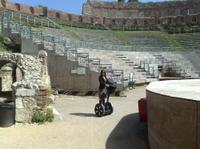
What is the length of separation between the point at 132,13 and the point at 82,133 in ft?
240

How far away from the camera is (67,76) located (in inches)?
1146

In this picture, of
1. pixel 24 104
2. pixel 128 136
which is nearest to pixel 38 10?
pixel 24 104

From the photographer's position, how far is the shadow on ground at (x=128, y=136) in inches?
521

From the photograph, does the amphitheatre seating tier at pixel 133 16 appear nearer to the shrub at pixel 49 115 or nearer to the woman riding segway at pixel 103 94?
the woman riding segway at pixel 103 94

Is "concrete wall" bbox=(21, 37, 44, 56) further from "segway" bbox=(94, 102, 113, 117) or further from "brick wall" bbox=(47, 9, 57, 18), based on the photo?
"brick wall" bbox=(47, 9, 57, 18)

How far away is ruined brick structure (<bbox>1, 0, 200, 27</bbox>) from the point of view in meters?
73.4

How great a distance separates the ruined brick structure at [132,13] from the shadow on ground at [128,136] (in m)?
52.4

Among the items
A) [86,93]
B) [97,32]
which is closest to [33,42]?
[86,93]

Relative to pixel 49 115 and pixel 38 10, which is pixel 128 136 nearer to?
pixel 49 115

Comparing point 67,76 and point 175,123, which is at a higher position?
point 67,76

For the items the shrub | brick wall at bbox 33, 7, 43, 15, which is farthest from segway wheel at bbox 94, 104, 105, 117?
brick wall at bbox 33, 7, 43, 15

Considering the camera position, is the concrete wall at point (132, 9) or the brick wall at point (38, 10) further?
the concrete wall at point (132, 9)

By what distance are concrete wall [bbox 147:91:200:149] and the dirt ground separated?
2228 mm

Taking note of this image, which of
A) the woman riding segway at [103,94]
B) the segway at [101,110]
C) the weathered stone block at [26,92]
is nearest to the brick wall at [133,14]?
the woman riding segway at [103,94]
